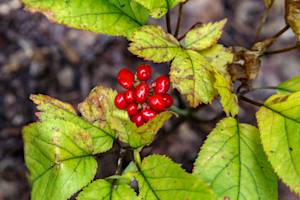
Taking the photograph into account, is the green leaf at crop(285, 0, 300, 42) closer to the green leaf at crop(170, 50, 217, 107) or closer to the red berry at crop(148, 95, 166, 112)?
the green leaf at crop(170, 50, 217, 107)

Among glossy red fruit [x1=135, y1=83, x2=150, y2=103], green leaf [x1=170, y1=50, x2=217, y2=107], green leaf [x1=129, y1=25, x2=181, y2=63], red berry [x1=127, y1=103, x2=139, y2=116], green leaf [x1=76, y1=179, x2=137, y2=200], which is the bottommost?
green leaf [x1=76, y1=179, x2=137, y2=200]

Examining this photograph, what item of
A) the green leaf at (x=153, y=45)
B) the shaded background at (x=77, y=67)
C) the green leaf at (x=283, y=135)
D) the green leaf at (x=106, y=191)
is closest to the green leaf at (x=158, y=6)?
the green leaf at (x=153, y=45)

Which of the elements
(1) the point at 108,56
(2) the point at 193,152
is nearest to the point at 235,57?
(2) the point at 193,152

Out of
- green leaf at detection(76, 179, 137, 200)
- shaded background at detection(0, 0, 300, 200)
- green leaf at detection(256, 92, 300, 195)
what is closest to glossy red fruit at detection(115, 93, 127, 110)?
green leaf at detection(76, 179, 137, 200)

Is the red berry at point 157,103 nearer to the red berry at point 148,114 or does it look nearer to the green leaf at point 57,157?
the red berry at point 148,114

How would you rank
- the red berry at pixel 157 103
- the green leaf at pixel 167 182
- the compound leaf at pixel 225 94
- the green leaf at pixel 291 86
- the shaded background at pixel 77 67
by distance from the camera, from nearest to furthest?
the green leaf at pixel 167 182
the compound leaf at pixel 225 94
the red berry at pixel 157 103
the green leaf at pixel 291 86
the shaded background at pixel 77 67
